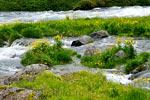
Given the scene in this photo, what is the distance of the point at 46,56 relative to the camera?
Result: 1292 cm

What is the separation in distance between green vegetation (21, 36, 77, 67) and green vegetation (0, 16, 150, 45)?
5714mm

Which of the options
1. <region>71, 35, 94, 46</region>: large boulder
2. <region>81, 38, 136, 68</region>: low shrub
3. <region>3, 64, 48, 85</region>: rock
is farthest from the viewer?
<region>71, 35, 94, 46</region>: large boulder

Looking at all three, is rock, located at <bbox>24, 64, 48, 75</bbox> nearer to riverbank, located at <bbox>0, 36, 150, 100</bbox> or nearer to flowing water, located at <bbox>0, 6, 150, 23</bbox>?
riverbank, located at <bbox>0, 36, 150, 100</bbox>

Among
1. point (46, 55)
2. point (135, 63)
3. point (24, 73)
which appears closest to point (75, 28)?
point (46, 55)

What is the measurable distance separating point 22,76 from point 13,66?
13.6 feet

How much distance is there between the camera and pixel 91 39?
57.2 feet

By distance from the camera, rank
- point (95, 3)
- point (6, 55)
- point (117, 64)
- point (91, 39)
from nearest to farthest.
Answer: point (117, 64) → point (6, 55) → point (91, 39) → point (95, 3)

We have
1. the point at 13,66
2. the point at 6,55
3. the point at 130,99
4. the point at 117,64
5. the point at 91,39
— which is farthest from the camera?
the point at 91,39

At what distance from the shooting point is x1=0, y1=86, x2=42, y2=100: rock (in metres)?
6.76

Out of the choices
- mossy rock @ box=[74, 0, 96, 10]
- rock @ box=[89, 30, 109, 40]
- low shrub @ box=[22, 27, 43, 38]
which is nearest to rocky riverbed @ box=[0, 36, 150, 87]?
rock @ box=[89, 30, 109, 40]

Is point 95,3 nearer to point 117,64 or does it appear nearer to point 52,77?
point 117,64

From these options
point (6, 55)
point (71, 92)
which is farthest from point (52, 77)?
point (6, 55)

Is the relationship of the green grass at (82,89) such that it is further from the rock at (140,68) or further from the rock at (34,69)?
the rock at (140,68)

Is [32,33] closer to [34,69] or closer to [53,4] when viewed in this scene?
[34,69]
